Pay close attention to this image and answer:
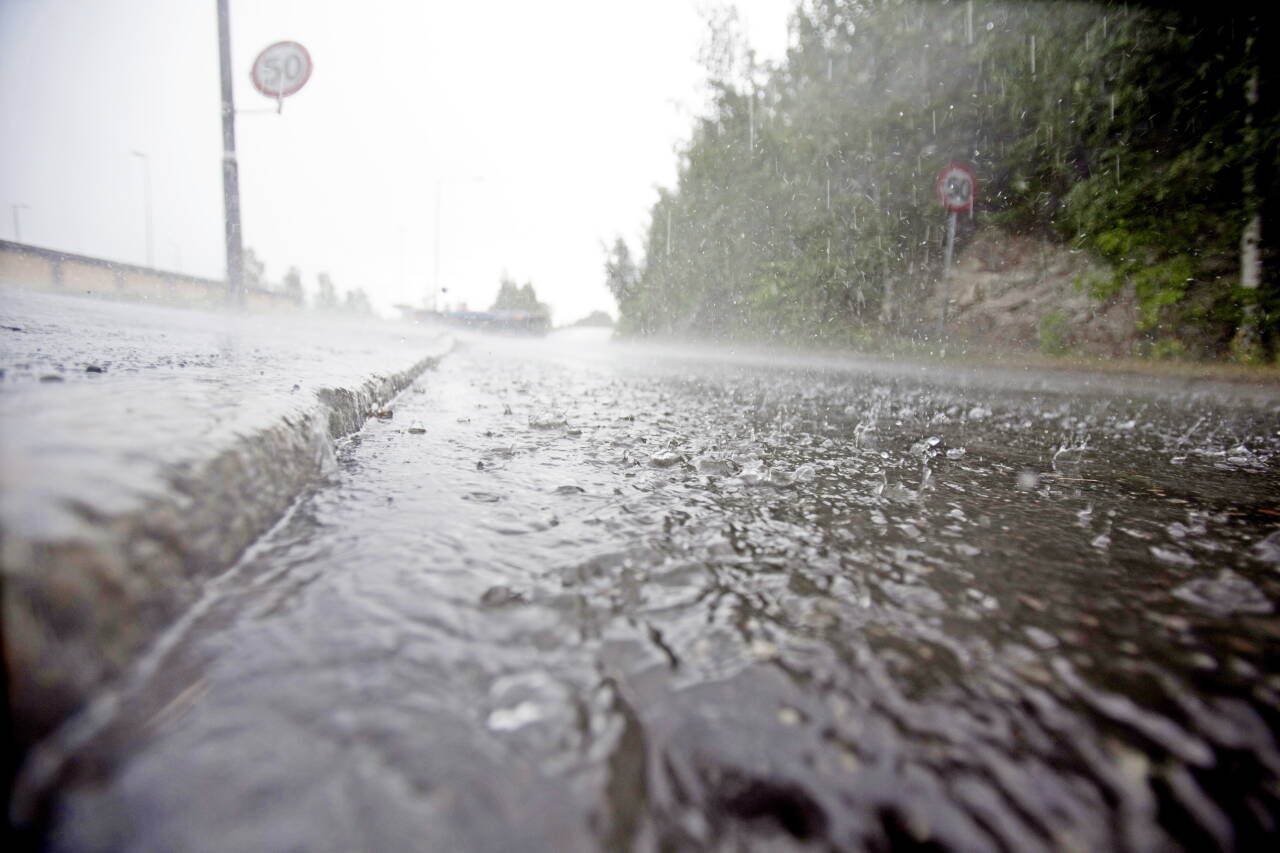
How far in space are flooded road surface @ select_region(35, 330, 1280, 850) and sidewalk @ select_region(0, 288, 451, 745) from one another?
7 cm

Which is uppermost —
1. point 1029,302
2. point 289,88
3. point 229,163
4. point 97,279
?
point 289,88

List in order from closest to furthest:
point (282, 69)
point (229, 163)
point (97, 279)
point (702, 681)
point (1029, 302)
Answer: point (702, 681) → point (1029, 302) → point (229, 163) → point (282, 69) → point (97, 279)

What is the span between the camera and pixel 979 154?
960cm

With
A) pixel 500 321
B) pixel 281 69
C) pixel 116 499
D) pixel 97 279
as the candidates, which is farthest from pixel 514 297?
pixel 116 499

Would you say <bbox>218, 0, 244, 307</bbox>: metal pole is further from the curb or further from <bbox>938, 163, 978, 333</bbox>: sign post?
<bbox>938, 163, 978, 333</bbox>: sign post

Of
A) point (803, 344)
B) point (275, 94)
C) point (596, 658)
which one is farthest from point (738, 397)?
point (275, 94)

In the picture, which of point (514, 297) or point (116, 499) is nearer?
point (116, 499)

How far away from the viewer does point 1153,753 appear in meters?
0.68

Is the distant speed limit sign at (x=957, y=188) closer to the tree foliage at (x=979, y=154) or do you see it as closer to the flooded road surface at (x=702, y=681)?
the tree foliage at (x=979, y=154)

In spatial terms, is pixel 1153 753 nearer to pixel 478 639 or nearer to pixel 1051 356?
pixel 478 639

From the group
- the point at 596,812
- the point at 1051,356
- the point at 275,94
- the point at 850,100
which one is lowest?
the point at 596,812

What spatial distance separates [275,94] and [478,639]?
12.7 meters

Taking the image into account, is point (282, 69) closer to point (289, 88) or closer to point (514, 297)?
point (289, 88)

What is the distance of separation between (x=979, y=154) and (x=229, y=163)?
13.5 m
